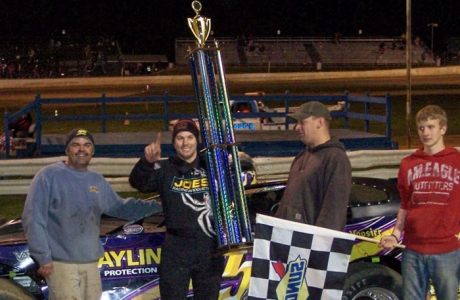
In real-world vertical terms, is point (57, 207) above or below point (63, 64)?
below

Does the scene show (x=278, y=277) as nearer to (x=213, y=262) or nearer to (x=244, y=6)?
(x=213, y=262)

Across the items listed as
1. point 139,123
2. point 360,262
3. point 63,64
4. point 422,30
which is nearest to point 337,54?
point 422,30

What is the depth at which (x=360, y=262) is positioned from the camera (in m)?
5.13

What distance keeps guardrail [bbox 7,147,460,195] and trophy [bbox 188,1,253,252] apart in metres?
6.36

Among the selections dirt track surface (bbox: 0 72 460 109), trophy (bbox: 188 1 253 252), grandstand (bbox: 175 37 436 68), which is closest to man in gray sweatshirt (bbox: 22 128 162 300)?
trophy (bbox: 188 1 253 252)

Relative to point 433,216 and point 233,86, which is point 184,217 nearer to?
point 433,216

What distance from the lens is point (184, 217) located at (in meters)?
4.36

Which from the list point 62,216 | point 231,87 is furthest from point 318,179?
point 231,87

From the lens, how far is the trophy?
168 inches

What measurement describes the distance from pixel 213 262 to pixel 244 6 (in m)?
68.5

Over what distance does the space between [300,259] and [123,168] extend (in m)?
7.69

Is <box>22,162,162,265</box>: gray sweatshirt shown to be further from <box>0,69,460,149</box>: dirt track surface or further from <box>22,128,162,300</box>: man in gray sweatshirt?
<box>0,69,460,149</box>: dirt track surface

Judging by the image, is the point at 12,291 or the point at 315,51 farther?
the point at 315,51

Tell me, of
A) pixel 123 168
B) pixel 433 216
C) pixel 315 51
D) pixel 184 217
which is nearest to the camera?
pixel 433 216
